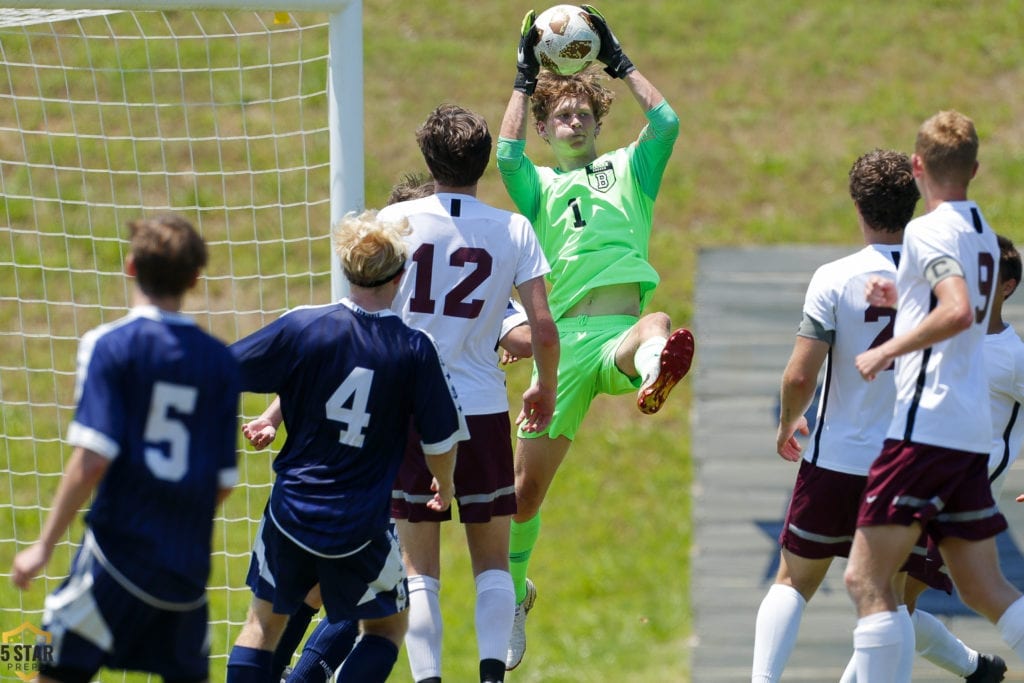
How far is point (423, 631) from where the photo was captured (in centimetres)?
502

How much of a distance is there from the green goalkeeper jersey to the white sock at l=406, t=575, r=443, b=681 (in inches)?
58.6

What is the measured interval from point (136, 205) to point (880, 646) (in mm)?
8797

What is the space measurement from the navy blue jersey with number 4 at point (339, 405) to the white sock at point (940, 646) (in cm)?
242

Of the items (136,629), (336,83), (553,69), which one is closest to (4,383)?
(336,83)

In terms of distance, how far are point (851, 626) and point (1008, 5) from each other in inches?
376

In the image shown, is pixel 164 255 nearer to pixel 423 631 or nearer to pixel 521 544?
pixel 423 631

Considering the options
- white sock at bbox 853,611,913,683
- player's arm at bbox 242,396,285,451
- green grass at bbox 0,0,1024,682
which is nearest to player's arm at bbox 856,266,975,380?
white sock at bbox 853,611,913,683

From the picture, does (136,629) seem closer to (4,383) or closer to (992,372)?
(992,372)

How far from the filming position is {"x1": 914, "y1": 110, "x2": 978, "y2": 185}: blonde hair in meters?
4.18

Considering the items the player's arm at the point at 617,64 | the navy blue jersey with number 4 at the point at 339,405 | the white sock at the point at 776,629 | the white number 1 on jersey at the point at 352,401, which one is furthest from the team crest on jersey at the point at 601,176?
the white number 1 on jersey at the point at 352,401

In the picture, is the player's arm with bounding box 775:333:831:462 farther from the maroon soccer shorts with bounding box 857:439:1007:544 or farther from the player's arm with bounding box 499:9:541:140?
the player's arm with bounding box 499:9:541:140

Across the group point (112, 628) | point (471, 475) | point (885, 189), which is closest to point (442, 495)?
point (471, 475)

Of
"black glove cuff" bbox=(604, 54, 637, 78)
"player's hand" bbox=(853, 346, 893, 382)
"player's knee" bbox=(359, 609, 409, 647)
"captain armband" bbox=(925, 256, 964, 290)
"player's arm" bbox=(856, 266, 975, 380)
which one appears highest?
"black glove cuff" bbox=(604, 54, 637, 78)

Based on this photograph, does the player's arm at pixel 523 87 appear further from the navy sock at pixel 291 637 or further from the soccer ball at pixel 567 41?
the navy sock at pixel 291 637
